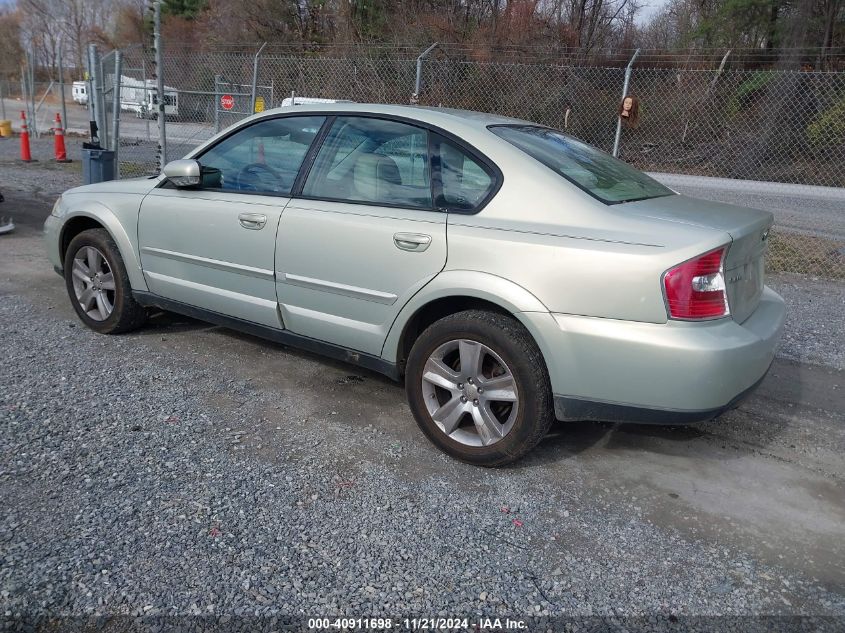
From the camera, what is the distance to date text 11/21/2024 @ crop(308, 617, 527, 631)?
2340 millimetres

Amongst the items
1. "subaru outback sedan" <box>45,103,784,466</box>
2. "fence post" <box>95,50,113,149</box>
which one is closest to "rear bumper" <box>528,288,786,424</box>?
"subaru outback sedan" <box>45,103,784,466</box>

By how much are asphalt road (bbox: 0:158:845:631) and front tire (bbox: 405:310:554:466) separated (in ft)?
0.51

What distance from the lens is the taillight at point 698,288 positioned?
288cm

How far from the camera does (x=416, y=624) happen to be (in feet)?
7.76

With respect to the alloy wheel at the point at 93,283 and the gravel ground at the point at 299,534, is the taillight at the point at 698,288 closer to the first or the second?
the gravel ground at the point at 299,534

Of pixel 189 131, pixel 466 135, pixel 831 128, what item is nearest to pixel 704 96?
pixel 831 128

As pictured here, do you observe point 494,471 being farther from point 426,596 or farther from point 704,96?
point 704,96

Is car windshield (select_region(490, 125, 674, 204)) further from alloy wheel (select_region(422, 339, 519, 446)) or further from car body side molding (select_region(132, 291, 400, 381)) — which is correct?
car body side molding (select_region(132, 291, 400, 381))

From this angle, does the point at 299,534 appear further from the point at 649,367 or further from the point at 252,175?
the point at 252,175

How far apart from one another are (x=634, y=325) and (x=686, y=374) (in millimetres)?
291

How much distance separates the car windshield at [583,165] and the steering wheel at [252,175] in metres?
1.37

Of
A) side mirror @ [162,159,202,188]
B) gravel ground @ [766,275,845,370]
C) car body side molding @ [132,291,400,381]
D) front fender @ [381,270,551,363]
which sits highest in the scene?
side mirror @ [162,159,202,188]

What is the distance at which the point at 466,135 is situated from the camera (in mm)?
3545

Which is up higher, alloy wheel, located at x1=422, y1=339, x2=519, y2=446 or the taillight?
the taillight
